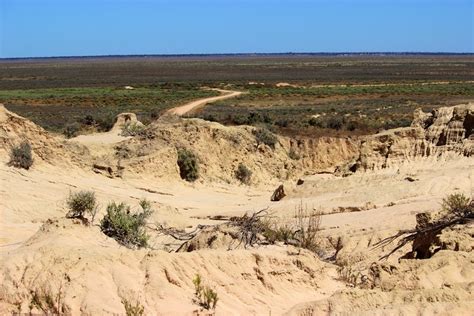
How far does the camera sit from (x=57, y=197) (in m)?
16.2

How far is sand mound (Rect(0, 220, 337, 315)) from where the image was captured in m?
7.71

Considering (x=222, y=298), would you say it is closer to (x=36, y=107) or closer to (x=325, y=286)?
(x=325, y=286)

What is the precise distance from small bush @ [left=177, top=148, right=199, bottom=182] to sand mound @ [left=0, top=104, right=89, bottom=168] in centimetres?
408

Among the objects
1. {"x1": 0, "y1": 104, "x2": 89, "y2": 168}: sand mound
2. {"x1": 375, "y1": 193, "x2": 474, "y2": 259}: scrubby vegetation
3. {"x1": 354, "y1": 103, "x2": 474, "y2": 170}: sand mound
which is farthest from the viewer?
{"x1": 354, "y1": 103, "x2": 474, "y2": 170}: sand mound

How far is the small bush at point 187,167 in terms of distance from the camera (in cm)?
2353

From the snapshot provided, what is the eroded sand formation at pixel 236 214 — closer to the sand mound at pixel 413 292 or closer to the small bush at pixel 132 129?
the sand mound at pixel 413 292

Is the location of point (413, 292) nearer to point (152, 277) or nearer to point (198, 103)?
point (152, 277)

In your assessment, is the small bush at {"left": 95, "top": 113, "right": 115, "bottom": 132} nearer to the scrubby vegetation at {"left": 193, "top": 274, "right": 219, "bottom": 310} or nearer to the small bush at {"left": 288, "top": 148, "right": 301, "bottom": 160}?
the small bush at {"left": 288, "top": 148, "right": 301, "bottom": 160}

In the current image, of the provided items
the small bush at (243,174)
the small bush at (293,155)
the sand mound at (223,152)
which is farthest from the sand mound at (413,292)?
the small bush at (293,155)

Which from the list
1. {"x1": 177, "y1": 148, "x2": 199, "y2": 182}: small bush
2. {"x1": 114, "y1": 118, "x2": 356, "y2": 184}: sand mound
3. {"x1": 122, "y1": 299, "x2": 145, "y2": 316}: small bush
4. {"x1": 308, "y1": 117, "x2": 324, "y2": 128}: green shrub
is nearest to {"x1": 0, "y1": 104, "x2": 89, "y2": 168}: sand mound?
{"x1": 114, "y1": 118, "x2": 356, "y2": 184}: sand mound

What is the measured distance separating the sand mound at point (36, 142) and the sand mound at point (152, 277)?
392 inches

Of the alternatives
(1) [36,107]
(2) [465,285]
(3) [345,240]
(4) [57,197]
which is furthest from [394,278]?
(1) [36,107]

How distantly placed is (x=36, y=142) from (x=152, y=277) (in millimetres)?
12262

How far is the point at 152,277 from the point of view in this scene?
8078mm
